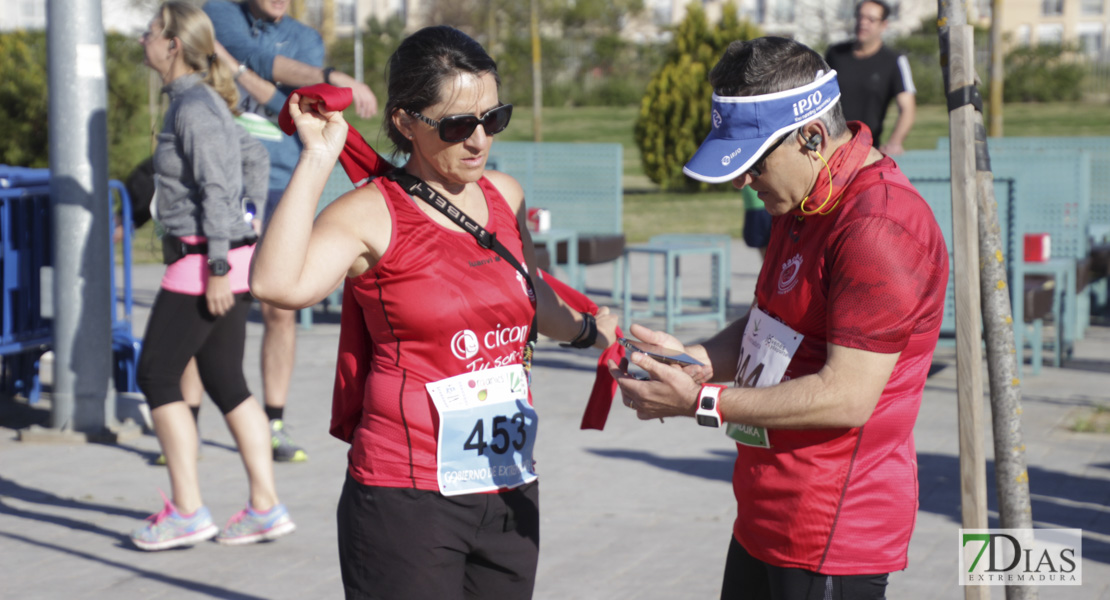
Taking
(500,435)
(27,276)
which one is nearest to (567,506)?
(500,435)

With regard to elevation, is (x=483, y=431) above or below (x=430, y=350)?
below

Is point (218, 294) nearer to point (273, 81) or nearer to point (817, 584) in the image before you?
point (273, 81)

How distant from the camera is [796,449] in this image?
8.18ft

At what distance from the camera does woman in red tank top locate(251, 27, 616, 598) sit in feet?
8.75

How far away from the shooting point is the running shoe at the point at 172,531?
4926 millimetres

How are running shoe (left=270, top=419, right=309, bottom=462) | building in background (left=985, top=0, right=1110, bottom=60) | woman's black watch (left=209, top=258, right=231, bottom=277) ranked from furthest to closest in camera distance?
building in background (left=985, top=0, right=1110, bottom=60) < running shoe (left=270, top=419, right=309, bottom=462) < woman's black watch (left=209, top=258, right=231, bottom=277)

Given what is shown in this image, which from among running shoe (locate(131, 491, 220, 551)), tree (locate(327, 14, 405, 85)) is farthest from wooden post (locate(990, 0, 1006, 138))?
tree (locate(327, 14, 405, 85))

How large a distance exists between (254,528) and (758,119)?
338 centimetres

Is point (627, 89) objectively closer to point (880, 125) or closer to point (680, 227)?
point (680, 227)

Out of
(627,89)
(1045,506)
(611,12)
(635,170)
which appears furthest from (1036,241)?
(611,12)

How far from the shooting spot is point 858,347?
2.29 meters

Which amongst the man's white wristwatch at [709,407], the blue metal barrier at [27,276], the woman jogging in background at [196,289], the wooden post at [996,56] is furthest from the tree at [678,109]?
the man's white wristwatch at [709,407]

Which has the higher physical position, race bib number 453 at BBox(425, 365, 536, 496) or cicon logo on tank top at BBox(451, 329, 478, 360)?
cicon logo on tank top at BBox(451, 329, 478, 360)

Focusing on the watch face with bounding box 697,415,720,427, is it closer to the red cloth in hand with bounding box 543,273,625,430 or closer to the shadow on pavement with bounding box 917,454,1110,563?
the red cloth in hand with bounding box 543,273,625,430
